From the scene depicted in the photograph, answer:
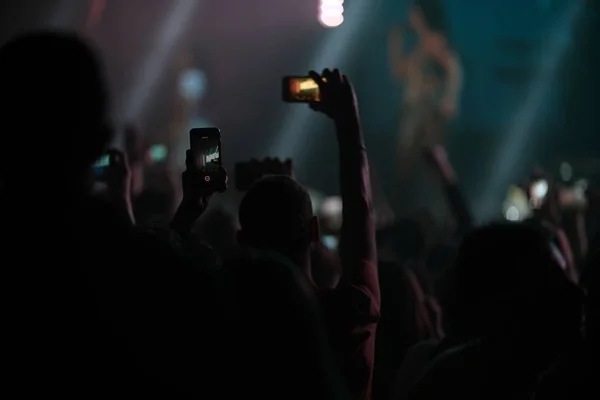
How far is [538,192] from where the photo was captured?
5215mm

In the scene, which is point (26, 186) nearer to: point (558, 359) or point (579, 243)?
point (558, 359)

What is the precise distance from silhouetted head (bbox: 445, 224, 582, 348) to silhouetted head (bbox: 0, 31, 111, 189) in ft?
3.68

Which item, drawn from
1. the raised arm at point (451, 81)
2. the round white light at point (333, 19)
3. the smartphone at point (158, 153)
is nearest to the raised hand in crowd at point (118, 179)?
the round white light at point (333, 19)

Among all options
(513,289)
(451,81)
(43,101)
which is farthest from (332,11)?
(451,81)

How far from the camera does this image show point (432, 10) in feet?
85.8

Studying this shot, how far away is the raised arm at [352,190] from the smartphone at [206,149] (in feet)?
1.12

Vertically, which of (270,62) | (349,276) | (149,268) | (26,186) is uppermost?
(270,62)

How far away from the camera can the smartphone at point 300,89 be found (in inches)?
109

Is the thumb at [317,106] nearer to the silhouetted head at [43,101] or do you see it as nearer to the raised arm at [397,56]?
the silhouetted head at [43,101]

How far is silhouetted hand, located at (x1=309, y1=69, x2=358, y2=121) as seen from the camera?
2518mm

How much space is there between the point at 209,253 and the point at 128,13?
1883cm

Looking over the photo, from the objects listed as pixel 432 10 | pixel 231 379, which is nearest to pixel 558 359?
pixel 231 379

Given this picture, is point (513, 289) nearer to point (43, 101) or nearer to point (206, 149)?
point (206, 149)

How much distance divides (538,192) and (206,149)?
3.24 meters
